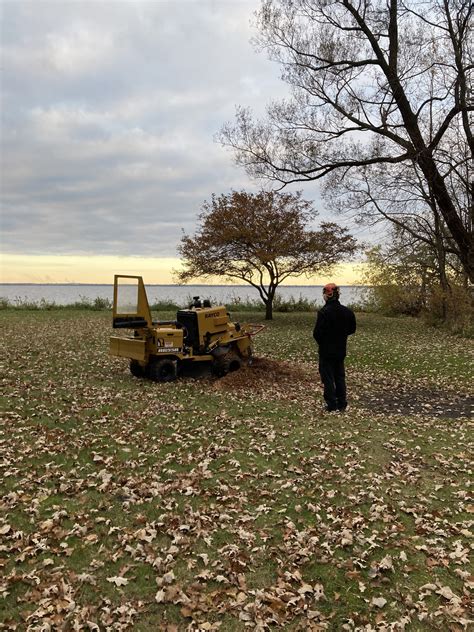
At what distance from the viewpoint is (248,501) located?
5875 millimetres

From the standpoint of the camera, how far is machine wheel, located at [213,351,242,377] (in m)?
12.3

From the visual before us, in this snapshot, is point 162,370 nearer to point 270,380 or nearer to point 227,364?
point 227,364

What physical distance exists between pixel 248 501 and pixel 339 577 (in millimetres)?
1658

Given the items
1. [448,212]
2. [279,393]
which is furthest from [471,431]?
→ [448,212]

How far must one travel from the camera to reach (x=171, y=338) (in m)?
11.5

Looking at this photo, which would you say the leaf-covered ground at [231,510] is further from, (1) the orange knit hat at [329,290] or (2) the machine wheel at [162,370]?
(1) the orange knit hat at [329,290]

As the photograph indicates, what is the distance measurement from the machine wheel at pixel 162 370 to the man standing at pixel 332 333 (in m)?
4.07

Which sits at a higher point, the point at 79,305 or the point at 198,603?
the point at 79,305

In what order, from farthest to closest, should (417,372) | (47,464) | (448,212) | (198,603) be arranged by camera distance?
(448,212)
(417,372)
(47,464)
(198,603)

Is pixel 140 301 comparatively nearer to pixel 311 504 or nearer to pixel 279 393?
pixel 279 393

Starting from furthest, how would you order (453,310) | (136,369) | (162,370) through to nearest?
1. (453,310)
2. (136,369)
3. (162,370)

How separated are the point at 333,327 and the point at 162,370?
4.65 metres

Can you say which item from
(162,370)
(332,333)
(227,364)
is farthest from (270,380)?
(332,333)

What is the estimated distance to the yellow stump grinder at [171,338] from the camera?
11273 millimetres
